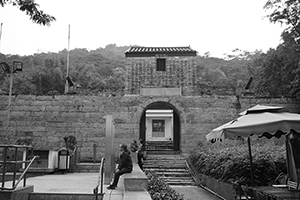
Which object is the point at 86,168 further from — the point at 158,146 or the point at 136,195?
the point at 158,146

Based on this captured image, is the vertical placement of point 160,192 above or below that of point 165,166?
above

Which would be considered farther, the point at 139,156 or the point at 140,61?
the point at 140,61

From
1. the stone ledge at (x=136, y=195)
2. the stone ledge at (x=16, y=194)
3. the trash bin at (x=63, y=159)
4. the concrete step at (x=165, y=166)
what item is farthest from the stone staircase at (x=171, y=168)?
the stone ledge at (x=16, y=194)

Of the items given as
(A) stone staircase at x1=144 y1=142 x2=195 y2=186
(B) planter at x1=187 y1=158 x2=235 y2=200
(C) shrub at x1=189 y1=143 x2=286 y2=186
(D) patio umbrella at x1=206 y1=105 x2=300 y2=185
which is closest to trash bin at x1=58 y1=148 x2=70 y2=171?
(A) stone staircase at x1=144 y1=142 x2=195 y2=186

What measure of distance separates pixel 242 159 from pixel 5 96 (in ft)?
39.1

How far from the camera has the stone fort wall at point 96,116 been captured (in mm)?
13938

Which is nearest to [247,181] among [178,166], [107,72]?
[178,166]

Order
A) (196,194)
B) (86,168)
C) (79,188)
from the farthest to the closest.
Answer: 1. (86,168)
2. (196,194)
3. (79,188)

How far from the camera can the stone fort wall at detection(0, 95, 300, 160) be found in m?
13.9

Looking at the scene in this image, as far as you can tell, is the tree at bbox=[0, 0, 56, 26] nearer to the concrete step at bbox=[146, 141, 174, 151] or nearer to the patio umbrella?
the patio umbrella

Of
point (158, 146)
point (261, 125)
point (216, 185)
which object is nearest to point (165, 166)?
point (216, 185)

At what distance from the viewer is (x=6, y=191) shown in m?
4.63

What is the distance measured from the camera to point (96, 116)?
14.1 m

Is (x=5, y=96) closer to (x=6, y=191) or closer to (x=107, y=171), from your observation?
(x=107, y=171)
